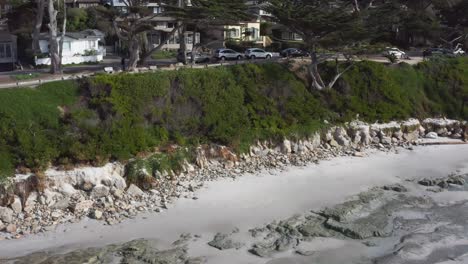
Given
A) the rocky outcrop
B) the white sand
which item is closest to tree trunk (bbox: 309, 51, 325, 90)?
the white sand

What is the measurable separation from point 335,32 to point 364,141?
836 cm

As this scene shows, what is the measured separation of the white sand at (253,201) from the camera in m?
21.9

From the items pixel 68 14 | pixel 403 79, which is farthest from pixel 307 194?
pixel 68 14

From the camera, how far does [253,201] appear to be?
26688mm

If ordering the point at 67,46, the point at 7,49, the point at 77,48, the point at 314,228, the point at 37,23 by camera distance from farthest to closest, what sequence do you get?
the point at 77,48 → the point at 67,46 → the point at 7,49 → the point at 37,23 → the point at 314,228

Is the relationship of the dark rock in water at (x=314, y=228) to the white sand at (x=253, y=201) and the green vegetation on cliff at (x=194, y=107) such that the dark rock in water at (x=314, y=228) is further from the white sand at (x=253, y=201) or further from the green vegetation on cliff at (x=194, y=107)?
the green vegetation on cliff at (x=194, y=107)

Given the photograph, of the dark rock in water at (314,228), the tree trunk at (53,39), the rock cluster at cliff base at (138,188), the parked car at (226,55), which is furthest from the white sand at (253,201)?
the parked car at (226,55)

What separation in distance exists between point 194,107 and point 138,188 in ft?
28.7

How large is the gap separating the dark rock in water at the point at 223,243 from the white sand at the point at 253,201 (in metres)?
0.34

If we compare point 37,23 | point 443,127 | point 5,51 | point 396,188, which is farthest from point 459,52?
point 5,51

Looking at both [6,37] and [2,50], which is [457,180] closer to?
[6,37]

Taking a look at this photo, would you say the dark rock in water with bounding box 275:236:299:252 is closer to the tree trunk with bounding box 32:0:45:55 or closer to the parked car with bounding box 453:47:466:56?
the tree trunk with bounding box 32:0:45:55

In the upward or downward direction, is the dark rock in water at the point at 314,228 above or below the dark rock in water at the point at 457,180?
below

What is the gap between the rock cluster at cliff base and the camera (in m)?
24.0
